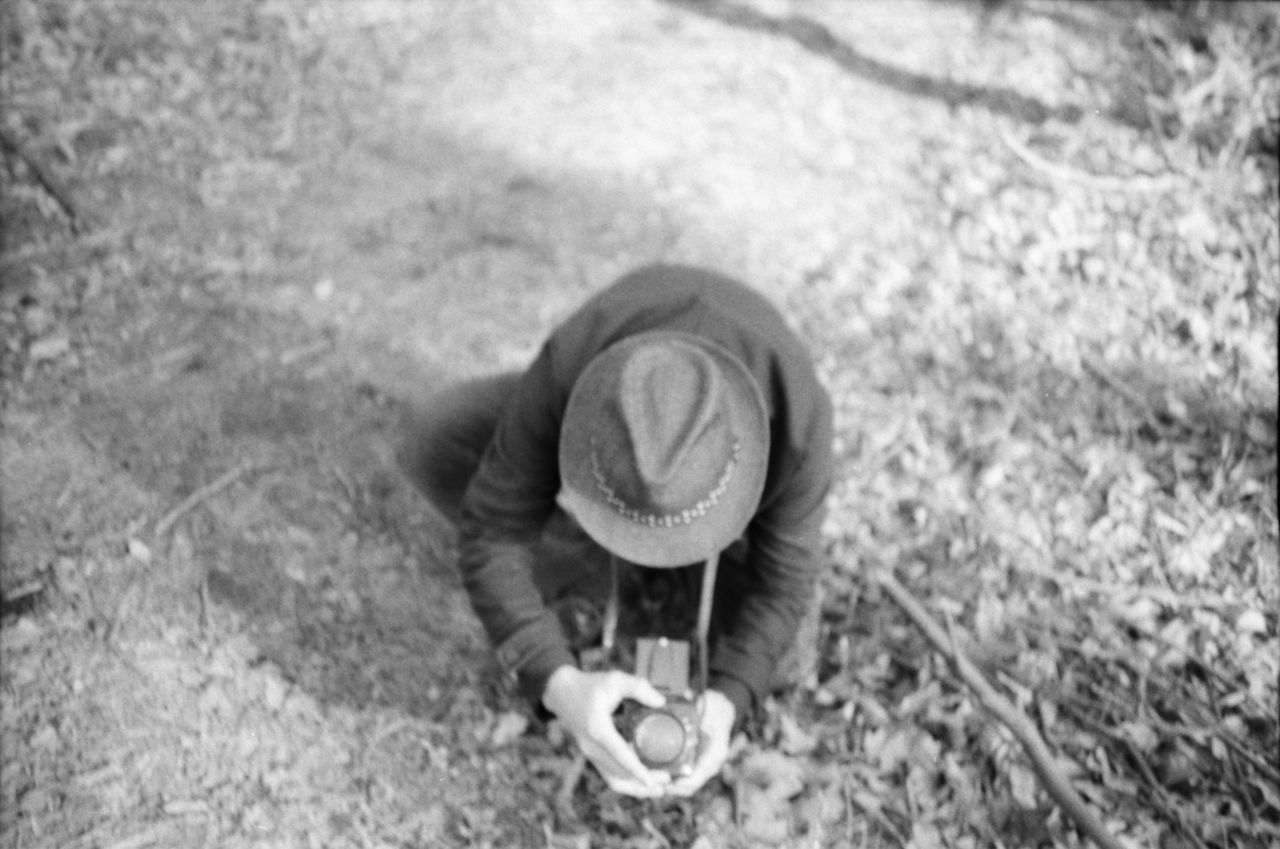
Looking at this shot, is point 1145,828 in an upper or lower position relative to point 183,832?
upper

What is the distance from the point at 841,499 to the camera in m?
4.02

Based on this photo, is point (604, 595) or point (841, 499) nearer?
point (604, 595)

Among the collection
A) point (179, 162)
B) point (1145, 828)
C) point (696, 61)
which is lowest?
point (1145, 828)

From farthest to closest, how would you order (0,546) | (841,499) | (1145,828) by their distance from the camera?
(841,499) → (0,546) → (1145,828)

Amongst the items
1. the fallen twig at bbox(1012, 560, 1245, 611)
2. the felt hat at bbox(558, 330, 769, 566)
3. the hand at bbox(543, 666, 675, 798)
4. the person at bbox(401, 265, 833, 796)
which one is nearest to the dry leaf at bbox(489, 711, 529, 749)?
the person at bbox(401, 265, 833, 796)

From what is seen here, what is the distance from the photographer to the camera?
2.80 meters

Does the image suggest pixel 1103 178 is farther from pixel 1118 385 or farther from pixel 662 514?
pixel 662 514

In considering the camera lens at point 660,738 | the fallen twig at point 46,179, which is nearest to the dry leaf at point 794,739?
the camera lens at point 660,738

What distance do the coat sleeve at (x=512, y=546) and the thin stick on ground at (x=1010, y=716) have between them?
4.37 ft

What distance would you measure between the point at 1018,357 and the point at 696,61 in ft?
8.09

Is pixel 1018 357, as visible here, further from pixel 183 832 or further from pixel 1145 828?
pixel 183 832

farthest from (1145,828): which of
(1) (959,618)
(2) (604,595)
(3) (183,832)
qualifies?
(3) (183,832)

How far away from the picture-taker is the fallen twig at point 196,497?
3656mm

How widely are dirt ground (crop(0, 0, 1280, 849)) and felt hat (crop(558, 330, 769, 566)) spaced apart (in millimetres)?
1282
